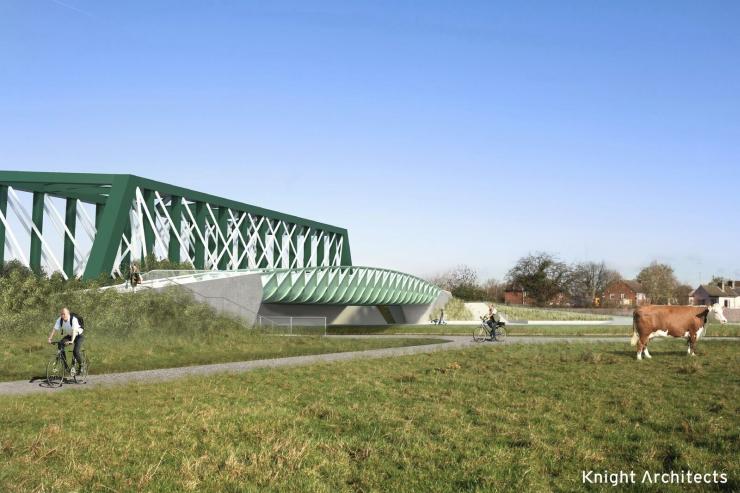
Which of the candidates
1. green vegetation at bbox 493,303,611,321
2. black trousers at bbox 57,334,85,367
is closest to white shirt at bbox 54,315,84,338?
black trousers at bbox 57,334,85,367

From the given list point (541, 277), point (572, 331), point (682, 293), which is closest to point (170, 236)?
point (572, 331)

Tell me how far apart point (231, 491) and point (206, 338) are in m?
23.1

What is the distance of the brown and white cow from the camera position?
2067 cm

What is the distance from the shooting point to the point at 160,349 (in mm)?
24422

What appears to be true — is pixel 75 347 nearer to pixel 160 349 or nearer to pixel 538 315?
pixel 160 349

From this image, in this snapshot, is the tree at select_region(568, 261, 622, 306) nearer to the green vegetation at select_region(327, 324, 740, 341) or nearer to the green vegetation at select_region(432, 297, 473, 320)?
the green vegetation at select_region(432, 297, 473, 320)

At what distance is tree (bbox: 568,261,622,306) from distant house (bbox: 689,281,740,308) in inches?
787

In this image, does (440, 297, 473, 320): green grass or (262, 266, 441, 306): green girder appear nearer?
(262, 266, 441, 306): green girder

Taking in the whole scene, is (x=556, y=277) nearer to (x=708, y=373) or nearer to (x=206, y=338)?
(x=206, y=338)

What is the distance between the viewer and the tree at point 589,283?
411 ft

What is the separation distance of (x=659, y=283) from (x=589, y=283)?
1638 cm

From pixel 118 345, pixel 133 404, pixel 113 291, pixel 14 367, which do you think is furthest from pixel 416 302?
pixel 133 404

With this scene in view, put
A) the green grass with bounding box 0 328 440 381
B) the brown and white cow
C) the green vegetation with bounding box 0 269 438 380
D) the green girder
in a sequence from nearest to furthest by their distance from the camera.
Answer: the green grass with bounding box 0 328 440 381 → the brown and white cow → the green vegetation with bounding box 0 269 438 380 → the green girder

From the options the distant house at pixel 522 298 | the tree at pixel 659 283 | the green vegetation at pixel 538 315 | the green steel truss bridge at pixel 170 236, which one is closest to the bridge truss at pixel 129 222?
the green steel truss bridge at pixel 170 236
